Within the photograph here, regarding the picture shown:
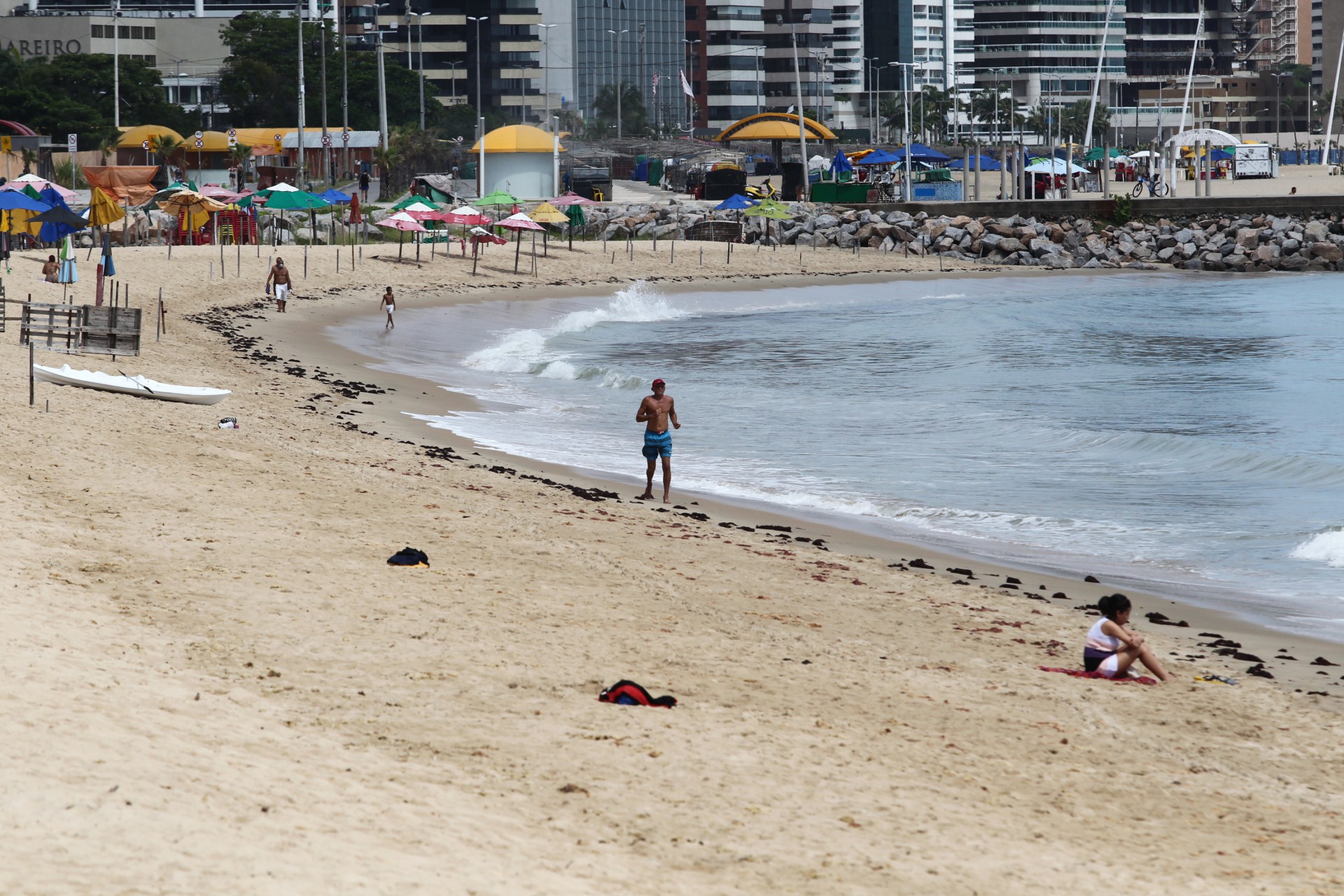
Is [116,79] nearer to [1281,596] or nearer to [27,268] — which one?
[27,268]

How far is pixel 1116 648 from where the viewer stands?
9.65 meters

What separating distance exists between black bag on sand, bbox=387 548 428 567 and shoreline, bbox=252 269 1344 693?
4.37 metres

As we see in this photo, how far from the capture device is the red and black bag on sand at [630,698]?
320 inches

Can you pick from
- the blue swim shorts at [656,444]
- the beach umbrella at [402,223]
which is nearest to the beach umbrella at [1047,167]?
the beach umbrella at [402,223]

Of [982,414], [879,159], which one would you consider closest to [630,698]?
[982,414]

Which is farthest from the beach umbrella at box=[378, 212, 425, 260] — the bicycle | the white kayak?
the bicycle

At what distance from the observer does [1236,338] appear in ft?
124

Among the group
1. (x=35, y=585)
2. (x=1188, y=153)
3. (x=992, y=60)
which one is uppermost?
(x=992, y=60)

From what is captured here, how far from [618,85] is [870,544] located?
132 m

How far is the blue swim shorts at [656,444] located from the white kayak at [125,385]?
6.28 m

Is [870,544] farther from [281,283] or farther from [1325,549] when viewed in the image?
[281,283]

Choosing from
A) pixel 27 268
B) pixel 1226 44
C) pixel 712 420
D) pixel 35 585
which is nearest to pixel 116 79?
pixel 27 268

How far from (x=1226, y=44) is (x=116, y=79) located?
155 m

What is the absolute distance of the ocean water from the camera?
14.8m
